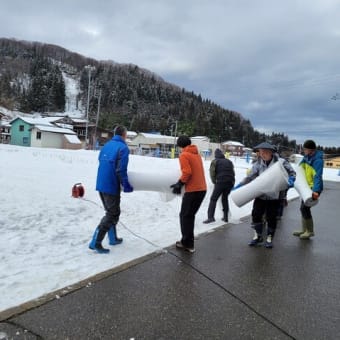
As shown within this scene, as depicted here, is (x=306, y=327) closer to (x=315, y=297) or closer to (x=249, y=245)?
(x=315, y=297)

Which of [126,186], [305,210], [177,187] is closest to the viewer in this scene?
[126,186]

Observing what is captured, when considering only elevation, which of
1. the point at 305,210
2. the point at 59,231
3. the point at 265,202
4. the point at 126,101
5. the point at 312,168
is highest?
the point at 126,101

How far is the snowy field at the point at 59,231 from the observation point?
12.4ft

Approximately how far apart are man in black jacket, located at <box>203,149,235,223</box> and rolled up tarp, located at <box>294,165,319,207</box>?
5.95 feet

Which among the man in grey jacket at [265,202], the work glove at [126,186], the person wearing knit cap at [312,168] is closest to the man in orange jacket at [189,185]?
the work glove at [126,186]

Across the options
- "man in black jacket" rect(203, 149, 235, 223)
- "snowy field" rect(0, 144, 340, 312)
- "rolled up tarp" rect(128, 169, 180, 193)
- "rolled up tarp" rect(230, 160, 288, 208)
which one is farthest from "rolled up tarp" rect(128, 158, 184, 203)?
"man in black jacket" rect(203, 149, 235, 223)

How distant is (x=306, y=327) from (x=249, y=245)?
2.75 m

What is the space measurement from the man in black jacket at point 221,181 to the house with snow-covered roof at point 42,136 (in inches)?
1936

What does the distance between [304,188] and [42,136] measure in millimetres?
53852

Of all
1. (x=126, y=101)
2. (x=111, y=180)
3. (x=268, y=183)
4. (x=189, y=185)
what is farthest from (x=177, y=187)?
(x=126, y=101)

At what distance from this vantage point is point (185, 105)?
13975 cm

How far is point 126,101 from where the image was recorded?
13338 cm

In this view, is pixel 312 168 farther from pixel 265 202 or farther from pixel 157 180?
pixel 157 180

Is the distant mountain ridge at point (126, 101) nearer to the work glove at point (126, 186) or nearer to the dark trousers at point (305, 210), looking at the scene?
the dark trousers at point (305, 210)
